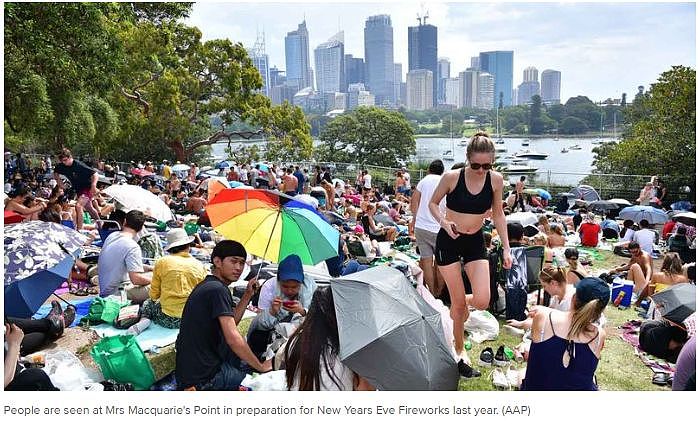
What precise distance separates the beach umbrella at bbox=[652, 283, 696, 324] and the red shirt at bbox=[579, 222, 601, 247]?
596 cm

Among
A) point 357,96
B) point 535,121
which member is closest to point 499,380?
point 535,121

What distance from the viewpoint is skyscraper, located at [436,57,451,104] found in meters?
163

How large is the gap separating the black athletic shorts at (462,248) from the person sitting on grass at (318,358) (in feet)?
4.29

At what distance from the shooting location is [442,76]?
599ft

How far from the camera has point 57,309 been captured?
4.96 metres

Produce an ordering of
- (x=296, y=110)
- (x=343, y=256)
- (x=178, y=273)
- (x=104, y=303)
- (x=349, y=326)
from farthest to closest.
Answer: (x=296, y=110) < (x=343, y=256) < (x=104, y=303) < (x=178, y=273) < (x=349, y=326)

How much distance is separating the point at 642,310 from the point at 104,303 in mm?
5383

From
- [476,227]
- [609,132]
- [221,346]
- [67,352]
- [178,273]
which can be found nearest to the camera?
[221,346]

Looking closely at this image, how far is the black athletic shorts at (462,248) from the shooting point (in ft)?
13.2

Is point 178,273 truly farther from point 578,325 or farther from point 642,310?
point 642,310

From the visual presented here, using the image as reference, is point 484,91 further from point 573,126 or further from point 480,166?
point 480,166

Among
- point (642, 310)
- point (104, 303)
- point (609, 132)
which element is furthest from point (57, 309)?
point (609, 132)

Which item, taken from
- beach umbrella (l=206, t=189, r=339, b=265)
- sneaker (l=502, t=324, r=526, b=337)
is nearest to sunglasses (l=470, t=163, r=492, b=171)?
beach umbrella (l=206, t=189, r=339, b=265)

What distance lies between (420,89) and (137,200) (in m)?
175
